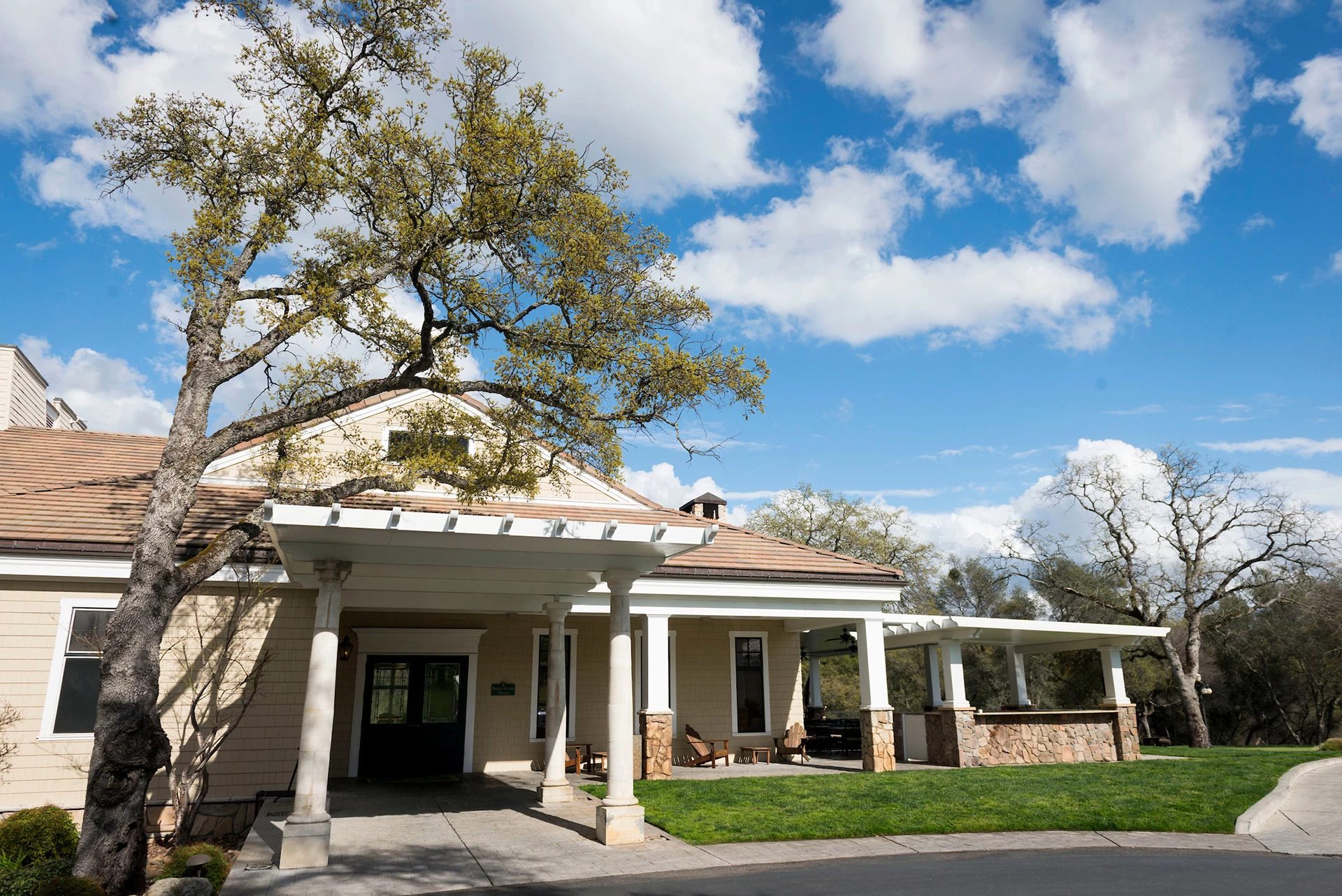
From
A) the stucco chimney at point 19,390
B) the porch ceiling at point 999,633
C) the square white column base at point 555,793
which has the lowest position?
the square white column base at point 555,793

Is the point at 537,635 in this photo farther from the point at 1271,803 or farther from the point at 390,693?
the point at 1271,803

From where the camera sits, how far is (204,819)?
1115 centimetres

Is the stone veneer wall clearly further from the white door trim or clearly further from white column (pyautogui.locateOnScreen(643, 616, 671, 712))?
the white door trim

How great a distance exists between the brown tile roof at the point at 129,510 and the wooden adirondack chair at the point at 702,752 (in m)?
3.82

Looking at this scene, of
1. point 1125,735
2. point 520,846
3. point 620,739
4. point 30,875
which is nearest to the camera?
point 30,875

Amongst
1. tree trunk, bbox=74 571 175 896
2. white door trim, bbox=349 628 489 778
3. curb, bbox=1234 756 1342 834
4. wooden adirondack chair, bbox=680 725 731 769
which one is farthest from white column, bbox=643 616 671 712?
curb, bbox=1234 756 1342 834

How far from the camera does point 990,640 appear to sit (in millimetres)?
17703

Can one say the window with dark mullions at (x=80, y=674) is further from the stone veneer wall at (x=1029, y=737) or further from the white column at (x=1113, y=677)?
the white column at (x=1113, y=677)

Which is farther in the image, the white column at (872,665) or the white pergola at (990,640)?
the white pergola at (990,640)

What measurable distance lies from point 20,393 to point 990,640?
67.9 feet

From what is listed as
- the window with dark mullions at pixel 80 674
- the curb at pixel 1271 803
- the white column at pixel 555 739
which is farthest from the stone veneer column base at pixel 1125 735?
the window with dark mullions at pixel 80 674

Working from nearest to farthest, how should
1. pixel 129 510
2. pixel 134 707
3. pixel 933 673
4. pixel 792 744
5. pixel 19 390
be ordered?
pixel 134 707
pixel 129 510
pixel 19 390
pixel 792 744
pixel 933 673

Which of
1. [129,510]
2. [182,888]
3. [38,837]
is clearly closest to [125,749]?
[182,888]

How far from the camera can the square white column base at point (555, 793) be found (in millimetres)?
11031
